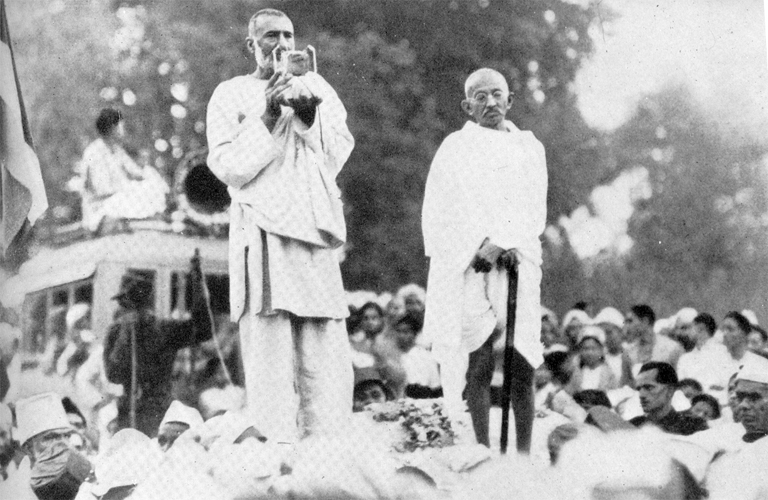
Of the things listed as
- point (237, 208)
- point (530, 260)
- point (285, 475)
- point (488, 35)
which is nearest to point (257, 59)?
point (237, 208)

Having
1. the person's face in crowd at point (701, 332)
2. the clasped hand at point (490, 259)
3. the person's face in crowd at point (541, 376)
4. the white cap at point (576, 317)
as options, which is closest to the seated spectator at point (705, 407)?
the person's face in crowd at point (701, 332)

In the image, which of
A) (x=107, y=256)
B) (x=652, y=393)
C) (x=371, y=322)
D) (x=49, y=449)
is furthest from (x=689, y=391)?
(x=49, y=449)

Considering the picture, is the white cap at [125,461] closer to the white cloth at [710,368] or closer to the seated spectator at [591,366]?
the seated spectator at [591,366]

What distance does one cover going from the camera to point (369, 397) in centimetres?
655

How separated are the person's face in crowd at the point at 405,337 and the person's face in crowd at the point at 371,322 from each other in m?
0.11

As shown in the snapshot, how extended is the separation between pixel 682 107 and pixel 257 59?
8.93ft

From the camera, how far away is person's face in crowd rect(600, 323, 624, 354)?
6.87 meters

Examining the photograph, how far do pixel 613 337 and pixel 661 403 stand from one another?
489 millimetres

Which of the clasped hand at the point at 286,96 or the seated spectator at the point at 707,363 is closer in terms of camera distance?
the clasped hand at the point at 286,96

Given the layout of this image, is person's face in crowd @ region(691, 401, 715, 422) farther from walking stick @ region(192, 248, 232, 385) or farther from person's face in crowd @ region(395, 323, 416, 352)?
walking stick @ region(192, 248, 232, 385)

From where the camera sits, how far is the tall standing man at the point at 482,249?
664 cm

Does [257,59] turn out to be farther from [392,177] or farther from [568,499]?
[568,499]

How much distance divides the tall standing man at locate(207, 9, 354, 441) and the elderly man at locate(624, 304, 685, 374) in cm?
176

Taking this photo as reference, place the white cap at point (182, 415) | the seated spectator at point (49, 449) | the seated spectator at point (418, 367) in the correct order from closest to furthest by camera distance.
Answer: the seated spectator at point (49, 449), the white cap at point (182, 415), the seated spectator at point (418, 367)
